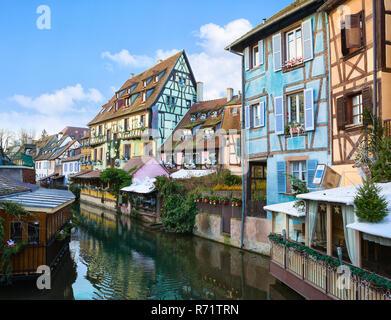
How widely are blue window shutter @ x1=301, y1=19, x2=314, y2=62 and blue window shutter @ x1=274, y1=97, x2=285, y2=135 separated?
177 cm

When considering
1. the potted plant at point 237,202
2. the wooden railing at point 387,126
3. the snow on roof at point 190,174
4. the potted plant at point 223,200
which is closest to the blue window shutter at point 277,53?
the wooden railing at point 387,126

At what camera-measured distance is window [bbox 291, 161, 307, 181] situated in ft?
39.1

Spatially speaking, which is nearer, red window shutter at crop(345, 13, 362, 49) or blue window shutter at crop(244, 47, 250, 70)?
red window shutter at crop(345, 13, 362, 49)

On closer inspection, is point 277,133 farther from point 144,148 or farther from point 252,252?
point 144,148

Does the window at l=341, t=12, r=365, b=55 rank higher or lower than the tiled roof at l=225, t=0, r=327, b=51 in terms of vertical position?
lower

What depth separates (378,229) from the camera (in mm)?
5688

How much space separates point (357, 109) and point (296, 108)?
2.62 meters

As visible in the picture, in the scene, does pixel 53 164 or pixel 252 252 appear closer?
pixel 252 252

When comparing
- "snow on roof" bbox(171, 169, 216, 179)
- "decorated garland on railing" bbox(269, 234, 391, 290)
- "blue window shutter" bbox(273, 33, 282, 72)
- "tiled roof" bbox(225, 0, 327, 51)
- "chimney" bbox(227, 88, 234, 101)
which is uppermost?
"chimney" bbox(227, 88, 234, 101)

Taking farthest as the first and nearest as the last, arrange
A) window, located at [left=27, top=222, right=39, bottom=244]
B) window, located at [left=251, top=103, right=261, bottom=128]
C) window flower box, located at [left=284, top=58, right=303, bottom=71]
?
window, located at [left=251, top=103, right=261, bottom=128] < window flower box, located at [left=284, top=58, right=303, bottom=71] < window, located at [left=27, top=222, right=39, bottom=244]

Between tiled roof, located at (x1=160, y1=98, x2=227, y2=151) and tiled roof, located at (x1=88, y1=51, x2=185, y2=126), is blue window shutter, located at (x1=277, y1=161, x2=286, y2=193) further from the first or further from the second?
tiled roof, located at (x1=88, y1=51, x2=185, y2=126)

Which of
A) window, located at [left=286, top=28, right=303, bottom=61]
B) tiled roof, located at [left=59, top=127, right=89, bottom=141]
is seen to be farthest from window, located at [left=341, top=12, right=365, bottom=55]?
tiled roof, located at [left=59, top=127, right=89, bottom=141]

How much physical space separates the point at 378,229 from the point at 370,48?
6.10 metres
